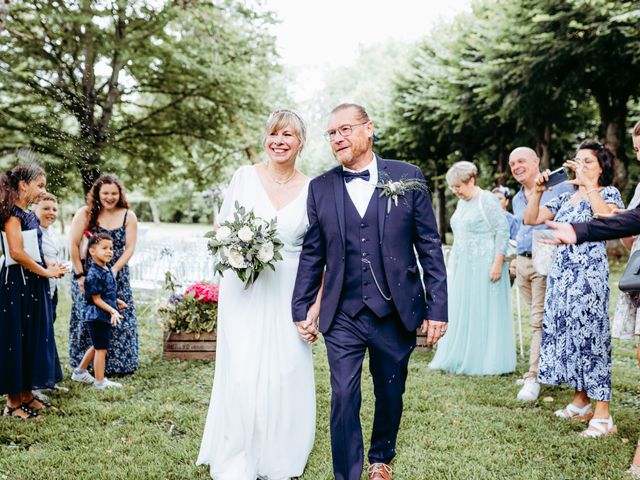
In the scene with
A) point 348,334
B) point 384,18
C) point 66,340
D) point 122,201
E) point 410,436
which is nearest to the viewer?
point 348,334

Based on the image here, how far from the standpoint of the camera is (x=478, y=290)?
21.2 ft

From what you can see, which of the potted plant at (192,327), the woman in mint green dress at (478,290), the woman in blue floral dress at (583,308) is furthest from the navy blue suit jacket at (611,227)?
the potted plant at (192,327)

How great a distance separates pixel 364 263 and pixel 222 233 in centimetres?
92

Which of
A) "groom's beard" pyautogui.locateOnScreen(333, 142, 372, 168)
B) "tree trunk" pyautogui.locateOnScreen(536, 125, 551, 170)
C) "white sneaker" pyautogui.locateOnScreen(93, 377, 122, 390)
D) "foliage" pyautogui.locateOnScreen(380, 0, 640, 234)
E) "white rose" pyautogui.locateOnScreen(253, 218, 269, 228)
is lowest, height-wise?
"white sneaker" pyautogui.locateOnScreen(93, 377, 122, 390)

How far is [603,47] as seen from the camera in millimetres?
14648

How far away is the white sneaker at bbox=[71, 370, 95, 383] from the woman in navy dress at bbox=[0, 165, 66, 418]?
943mm

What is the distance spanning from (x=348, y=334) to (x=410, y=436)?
1.47 metres

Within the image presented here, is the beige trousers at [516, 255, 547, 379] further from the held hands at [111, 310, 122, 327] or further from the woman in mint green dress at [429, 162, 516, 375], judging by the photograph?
the held hands at [111, 310, 122, 327]

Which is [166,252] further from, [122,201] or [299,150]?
[299,150]

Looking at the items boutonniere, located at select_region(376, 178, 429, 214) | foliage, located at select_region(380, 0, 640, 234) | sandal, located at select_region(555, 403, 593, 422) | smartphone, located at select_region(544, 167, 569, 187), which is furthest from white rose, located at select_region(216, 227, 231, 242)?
foliage, located at select_region(380, 0, 640, 234)

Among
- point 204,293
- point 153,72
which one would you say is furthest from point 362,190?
point 153,72

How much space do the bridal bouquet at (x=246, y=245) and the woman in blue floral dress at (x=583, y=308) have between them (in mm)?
2419

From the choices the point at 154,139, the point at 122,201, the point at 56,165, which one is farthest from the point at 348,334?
the point at 154,139

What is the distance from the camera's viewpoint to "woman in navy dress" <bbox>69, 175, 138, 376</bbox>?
6082mm
